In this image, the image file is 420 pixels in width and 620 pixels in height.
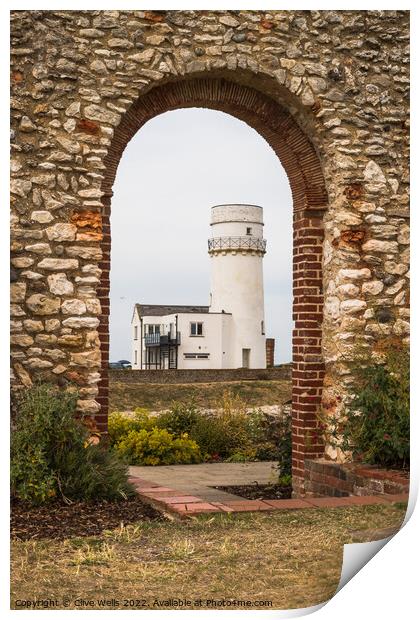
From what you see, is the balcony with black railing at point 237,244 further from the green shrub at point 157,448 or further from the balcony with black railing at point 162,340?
the green shrub at point 157,448

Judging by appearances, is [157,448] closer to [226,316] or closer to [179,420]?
[179,420]

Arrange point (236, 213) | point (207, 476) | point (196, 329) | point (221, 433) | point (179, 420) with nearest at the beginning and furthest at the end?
point (207, 476) → point (221, 433) → point (179, 420) → point (236, 213) → point (196, 329)

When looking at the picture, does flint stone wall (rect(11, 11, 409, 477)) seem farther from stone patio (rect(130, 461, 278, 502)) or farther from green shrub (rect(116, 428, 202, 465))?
green shrub (rect(116, 428, 202, 465))

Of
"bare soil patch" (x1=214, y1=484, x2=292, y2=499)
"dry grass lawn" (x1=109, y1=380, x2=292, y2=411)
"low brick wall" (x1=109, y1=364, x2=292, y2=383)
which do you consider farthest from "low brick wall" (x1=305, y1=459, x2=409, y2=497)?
"low brick wall" (x1=109, y1=364, x2=292, y2=383)

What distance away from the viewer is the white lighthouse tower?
27.5 metres

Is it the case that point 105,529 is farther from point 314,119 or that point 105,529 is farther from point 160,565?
point 314,119

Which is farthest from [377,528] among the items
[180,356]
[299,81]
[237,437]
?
[180,356]

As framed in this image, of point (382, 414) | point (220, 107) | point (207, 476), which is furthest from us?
point (207, 476)

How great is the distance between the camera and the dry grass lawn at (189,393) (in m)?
19.5

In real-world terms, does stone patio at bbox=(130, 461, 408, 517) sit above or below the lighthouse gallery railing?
below

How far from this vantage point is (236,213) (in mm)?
27453

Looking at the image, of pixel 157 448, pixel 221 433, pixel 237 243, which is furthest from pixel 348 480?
pixel 237 243

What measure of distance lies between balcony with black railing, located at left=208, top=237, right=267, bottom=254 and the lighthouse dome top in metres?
0.57

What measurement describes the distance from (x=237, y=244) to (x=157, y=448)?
17725mm
